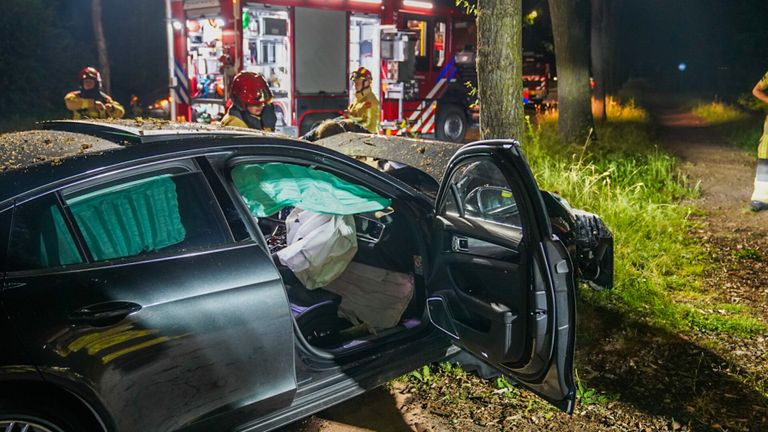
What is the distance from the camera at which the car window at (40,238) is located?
2.40 m

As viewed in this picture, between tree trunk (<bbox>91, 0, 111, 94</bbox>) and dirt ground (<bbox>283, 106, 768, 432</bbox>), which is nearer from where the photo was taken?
dirt ground (<bbox>283, 106, 768, 432</bbox>)

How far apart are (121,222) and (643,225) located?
5201 millimetres

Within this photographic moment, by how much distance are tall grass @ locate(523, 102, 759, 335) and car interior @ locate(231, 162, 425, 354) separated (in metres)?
1.95

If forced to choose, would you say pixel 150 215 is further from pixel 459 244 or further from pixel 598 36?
pixel 598 36

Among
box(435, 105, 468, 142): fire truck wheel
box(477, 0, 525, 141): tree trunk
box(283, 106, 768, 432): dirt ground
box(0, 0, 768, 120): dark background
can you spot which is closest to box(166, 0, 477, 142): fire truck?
box(435, 105, 468, 142): fire truck wheel

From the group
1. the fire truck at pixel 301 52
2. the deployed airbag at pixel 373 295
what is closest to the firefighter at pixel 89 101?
the fire truck at pixel 301 52

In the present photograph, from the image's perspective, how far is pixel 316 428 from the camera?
138 inches

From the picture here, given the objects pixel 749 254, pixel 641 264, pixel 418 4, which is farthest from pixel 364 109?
pixel 418 4

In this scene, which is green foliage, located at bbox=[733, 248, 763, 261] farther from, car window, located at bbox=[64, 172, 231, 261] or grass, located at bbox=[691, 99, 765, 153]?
grass, located at bbox=[691, 99, 765, 153]

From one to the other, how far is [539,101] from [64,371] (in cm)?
1969

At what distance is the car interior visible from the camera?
11.6ft

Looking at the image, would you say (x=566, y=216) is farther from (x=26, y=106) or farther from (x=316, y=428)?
(x=26, y=106)

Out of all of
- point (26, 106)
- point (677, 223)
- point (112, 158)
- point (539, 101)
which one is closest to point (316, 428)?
point (112, 158)

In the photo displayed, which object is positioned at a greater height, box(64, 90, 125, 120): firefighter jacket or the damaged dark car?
box(64, 90, 125, 120): firefighter jacket
